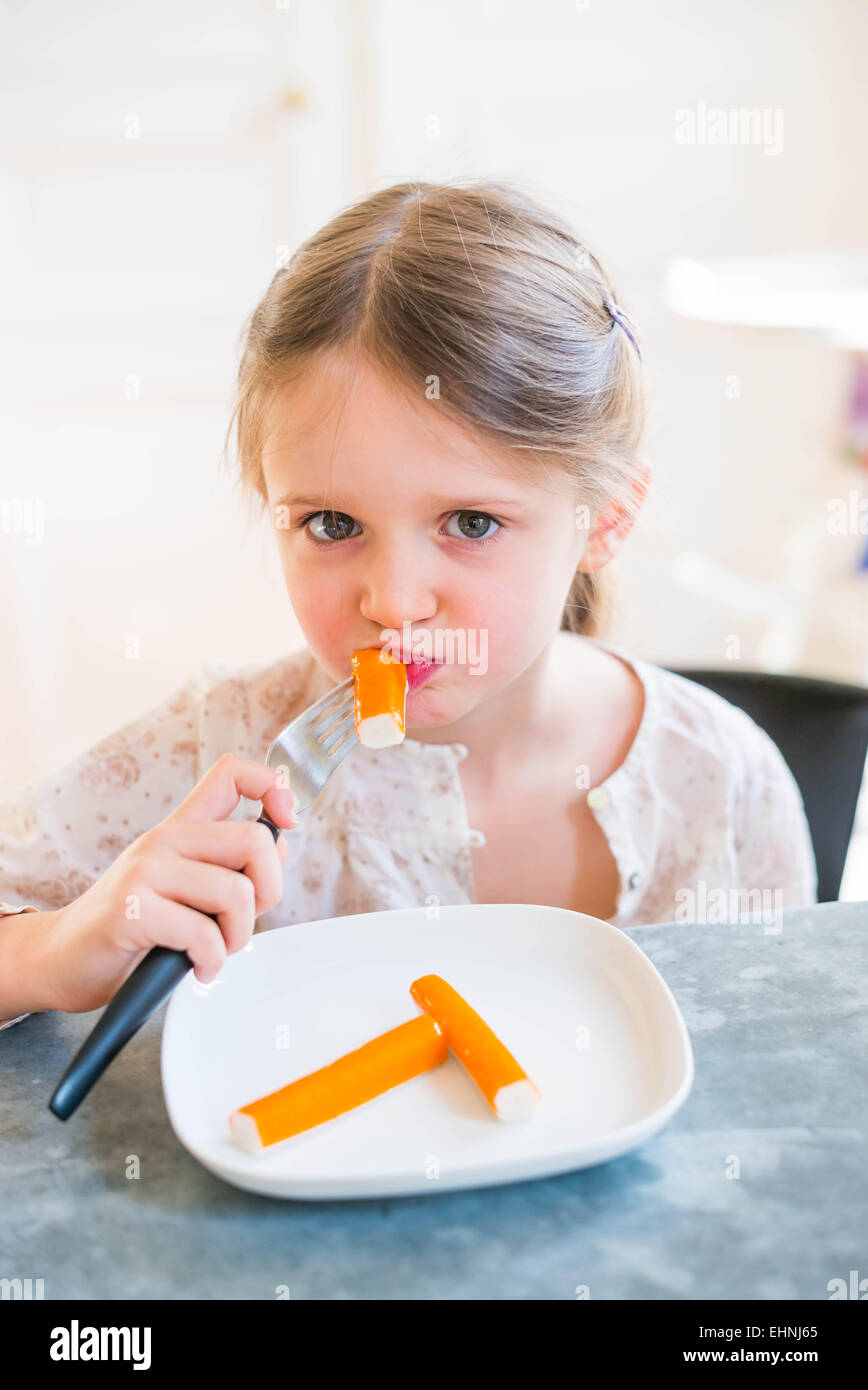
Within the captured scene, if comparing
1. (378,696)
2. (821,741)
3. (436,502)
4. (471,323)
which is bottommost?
(821,741)

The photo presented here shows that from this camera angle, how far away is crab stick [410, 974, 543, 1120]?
0.59 m

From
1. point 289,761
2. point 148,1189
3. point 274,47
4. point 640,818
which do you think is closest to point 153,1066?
point 148,1189

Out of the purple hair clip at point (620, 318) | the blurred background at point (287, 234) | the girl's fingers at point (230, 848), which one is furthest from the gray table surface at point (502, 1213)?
the blurred background at point (287, 234)

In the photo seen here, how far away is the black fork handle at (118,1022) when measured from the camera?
61cm

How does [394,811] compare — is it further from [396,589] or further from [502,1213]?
[502,1213]

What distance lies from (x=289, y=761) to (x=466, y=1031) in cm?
23

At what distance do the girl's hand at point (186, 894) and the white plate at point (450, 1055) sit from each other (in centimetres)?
5

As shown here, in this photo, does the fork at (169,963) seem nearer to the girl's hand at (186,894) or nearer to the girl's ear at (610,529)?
the girl's hand at (186,894)

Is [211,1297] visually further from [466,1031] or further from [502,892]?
[502,892]

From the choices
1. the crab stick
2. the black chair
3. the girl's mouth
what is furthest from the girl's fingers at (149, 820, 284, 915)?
the black chair

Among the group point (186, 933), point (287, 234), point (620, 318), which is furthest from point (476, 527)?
point (287, 234)

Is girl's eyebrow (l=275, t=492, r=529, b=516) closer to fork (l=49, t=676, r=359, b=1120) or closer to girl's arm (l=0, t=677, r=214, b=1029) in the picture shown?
fork (l=49, t=676, r=359, b=1120)

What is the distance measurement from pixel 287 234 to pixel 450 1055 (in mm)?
2791

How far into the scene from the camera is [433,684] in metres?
0.93
